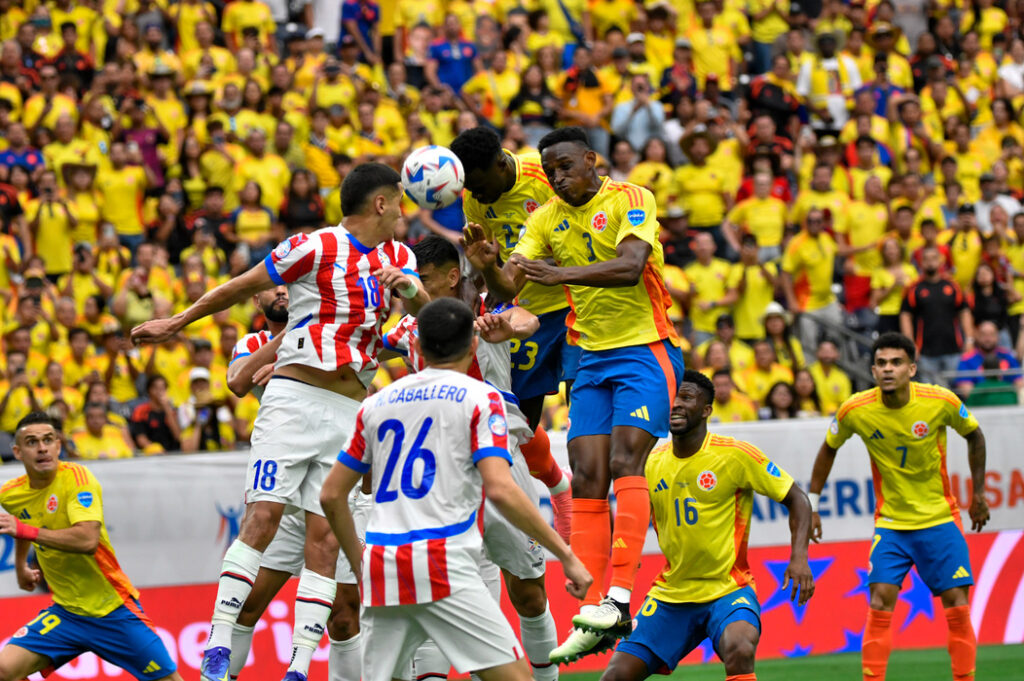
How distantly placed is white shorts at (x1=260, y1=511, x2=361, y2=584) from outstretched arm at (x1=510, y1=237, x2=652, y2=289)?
2.43m

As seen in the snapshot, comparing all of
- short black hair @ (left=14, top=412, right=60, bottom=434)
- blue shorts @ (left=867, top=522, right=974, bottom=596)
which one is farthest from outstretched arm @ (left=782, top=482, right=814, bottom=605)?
short black hair @ (left=14, top=412, right=60, bottom=434)

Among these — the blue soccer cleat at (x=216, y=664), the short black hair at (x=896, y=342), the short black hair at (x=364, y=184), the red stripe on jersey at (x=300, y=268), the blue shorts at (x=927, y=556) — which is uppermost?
the short black hair at (x=364, y=184)

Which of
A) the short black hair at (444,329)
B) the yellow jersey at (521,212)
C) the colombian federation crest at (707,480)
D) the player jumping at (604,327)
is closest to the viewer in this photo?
the short black hair at (444,329)

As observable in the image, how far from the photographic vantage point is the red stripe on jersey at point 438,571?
20.8ft

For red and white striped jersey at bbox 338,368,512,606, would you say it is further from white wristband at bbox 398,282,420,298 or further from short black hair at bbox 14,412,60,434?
short black hair at bbox 14,412,60,434

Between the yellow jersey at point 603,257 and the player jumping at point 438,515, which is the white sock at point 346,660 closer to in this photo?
the player jumping at point 438,515

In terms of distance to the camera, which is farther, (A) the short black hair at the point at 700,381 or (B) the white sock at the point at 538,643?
(A) the short black hair at the point at 700,381

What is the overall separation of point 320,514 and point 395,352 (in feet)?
3.57

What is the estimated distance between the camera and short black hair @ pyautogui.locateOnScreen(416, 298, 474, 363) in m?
6.59

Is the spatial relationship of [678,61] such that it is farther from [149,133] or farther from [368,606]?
[368,606]

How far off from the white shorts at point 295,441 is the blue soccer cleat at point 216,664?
88 centimetres

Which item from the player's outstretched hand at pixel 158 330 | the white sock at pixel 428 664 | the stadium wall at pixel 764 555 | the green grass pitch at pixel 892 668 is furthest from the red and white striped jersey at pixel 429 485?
the stadium wall at pixel 764 555

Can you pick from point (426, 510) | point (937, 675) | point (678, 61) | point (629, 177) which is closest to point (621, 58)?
point (678, 61)

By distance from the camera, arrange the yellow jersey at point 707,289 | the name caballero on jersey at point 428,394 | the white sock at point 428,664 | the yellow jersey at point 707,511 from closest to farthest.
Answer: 1. the name caballero on jersey at point 428,394
2. the white sock at point 428,664
3. the yellow jersey at point 707,511
4. the yellow jersey at point 707,289
